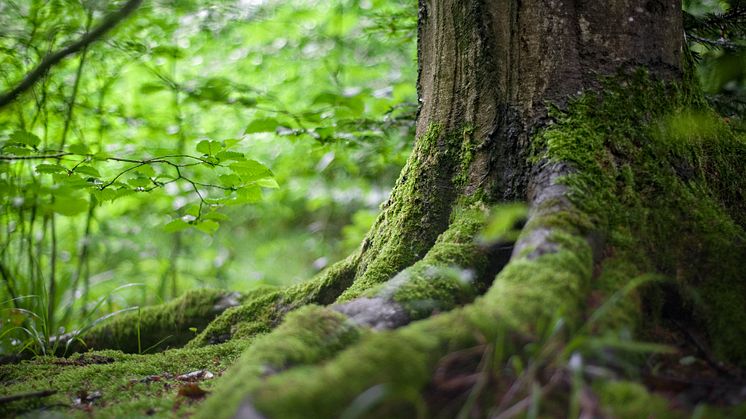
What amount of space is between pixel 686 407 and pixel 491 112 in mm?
1345

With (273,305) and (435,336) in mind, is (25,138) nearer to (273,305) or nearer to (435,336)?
(273,305)

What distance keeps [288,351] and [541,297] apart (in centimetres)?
70

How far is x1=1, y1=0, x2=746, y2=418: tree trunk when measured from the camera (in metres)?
1.15

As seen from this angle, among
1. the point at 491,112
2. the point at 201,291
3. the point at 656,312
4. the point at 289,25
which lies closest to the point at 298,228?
the point at 289,25

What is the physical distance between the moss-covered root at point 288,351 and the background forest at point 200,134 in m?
0.89

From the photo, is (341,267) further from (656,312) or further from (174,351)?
(656,312)

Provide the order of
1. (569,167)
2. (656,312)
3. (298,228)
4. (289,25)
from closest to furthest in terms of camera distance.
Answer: (656,312) → (569,167) → (289,25) → (298,228)

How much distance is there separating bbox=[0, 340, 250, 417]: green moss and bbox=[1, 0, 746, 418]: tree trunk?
6 cm

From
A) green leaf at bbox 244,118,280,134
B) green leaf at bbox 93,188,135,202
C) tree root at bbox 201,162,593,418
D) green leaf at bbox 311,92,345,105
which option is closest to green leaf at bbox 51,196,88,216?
green leaf at bbox 93,188,135,202

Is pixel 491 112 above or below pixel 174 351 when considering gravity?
above

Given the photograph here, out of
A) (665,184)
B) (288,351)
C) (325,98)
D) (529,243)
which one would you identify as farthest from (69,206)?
(665,184)

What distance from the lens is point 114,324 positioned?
132 inches

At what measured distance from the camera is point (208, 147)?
7.22 ft

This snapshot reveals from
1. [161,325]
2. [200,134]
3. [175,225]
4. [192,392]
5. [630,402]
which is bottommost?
[161,325]
